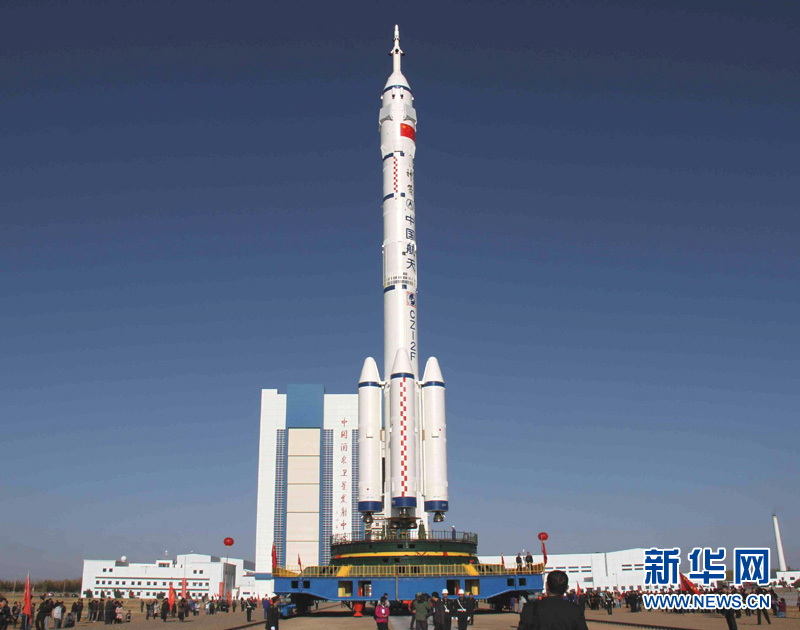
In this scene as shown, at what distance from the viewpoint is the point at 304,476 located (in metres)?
66.4

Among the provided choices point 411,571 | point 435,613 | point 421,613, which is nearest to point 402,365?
point 411,571

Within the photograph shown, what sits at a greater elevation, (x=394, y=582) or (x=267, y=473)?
(x=267, y=473)

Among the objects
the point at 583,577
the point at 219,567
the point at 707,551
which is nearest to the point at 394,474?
the point at 707,551

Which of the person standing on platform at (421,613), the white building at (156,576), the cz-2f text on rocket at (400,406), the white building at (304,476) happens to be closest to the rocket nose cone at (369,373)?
the cz-2f text on rocket at (400,406)

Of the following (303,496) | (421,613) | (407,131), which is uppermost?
(407,131)

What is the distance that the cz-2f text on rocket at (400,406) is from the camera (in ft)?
124

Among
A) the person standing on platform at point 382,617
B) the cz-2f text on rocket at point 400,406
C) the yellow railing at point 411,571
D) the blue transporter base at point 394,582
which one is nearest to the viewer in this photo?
the person standing on platform at point 382,617

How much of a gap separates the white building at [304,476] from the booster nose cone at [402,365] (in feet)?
95.9

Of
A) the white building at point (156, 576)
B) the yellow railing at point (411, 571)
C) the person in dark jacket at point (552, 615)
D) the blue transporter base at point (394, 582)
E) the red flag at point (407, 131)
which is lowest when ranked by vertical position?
the white building at point (156, 576)

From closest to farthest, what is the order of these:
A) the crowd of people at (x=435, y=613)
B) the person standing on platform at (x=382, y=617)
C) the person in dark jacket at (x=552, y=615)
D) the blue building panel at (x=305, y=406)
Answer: the person in dark jacket at (x=552, y=615) → the crowd of people at (x=435, y=613) → the person standing on platform at (x=382, y=617) → the blue building panel at (x=305, y=406)

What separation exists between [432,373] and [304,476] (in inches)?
1205

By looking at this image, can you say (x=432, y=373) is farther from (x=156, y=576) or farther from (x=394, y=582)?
(x=156, y=576)

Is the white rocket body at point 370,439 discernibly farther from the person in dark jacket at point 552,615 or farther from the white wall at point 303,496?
the person in dark jacket at point 552,615

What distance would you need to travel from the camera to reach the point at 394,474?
123ft
